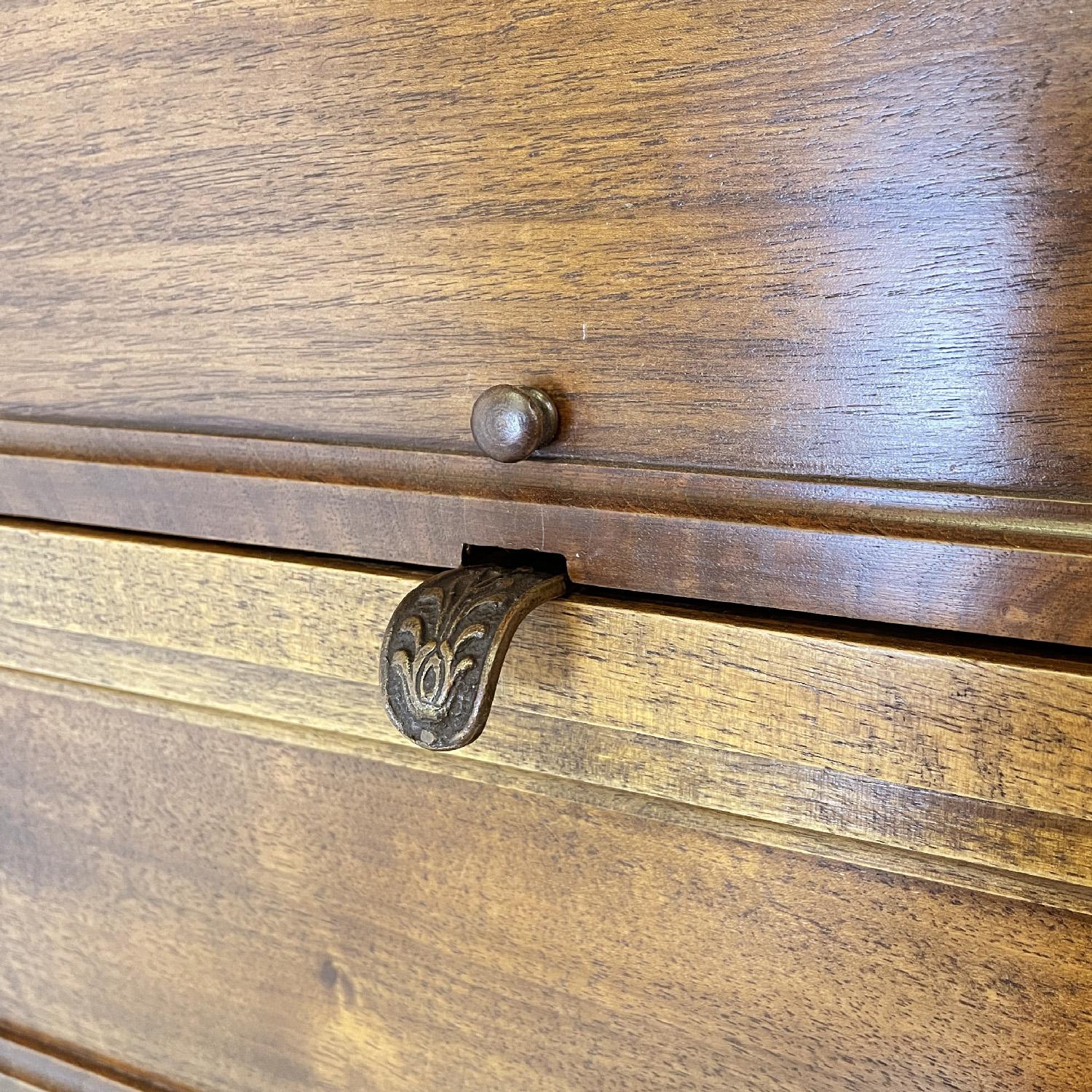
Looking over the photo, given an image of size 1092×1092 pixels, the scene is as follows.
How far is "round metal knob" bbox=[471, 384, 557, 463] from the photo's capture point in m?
0.29

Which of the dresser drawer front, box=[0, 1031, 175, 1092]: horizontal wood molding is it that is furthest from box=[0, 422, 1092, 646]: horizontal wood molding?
box=[0, 1031, 175, 1092]: horizontal wood molding

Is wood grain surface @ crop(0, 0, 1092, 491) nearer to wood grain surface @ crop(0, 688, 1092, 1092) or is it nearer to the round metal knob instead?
the round metal knob

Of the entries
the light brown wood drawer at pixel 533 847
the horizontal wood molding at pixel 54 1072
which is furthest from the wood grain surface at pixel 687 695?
the horizontal wood molding at pixel 54 1072

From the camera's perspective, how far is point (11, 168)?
1.19 ft

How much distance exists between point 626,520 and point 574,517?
0.02 metres

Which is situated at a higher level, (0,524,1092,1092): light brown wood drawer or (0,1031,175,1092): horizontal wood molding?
(0,524,1092,1092): light brown wood drawer

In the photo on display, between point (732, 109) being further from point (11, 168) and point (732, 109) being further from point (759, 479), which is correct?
point (11, 168)

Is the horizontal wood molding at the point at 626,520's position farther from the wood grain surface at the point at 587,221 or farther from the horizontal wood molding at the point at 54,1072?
the horizontal wood molding at the point at 54,1072

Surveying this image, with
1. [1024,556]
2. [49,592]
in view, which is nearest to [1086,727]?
[1024,556]

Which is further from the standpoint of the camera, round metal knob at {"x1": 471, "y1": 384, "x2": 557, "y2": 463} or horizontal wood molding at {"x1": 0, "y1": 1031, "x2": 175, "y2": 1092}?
horizontal wood molding at {"x1": 0, "y1": 1031, "x2": 175, "y2": 1092}

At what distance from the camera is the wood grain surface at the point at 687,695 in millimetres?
268

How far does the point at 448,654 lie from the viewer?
27 cm

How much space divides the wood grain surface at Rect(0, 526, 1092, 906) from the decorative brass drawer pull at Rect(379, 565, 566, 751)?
4 centimetres

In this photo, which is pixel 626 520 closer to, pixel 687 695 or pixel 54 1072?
pixel 687 695
